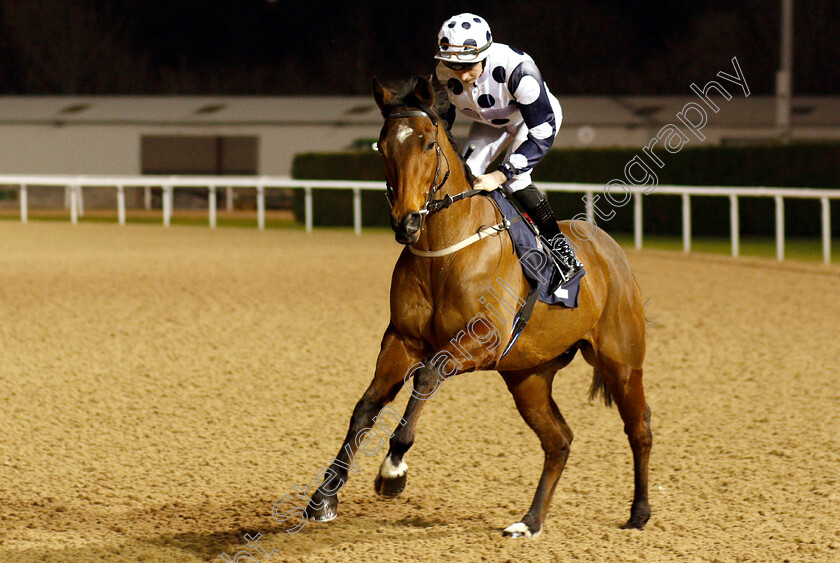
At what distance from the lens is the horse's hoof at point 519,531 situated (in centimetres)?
405

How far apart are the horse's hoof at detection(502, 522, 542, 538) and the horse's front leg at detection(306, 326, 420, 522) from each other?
2.12ft

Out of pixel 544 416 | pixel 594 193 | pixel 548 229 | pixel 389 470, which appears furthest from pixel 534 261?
pixel 594 193

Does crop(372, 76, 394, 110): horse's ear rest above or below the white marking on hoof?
above

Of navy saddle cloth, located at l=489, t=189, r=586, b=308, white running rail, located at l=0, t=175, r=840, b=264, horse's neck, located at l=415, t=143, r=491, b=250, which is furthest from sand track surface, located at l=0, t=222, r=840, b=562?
white running rail, located at l=0, t=175, r=840, b=264

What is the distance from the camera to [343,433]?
5742 mm

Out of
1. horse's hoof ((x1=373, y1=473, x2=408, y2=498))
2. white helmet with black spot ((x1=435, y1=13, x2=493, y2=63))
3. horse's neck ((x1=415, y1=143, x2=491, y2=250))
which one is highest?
white helmet with black spot ((x1=435, y1=13, x2=493, y2=63))

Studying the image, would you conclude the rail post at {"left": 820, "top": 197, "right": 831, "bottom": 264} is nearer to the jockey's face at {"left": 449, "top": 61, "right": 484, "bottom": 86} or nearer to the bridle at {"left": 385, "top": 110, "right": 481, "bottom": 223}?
the jockey's face at {"left": 449, "top": 61, "right": 484, "bottom": 86}

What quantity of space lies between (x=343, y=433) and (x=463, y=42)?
8.38ft

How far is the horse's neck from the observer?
12.5 ft

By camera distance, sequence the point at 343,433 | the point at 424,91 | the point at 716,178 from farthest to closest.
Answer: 1. the point at 716,178
2. the point at 343,433
3. the point at 424,91

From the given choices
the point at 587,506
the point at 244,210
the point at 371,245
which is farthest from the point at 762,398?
the point at 244,210

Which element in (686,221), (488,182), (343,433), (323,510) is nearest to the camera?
(323,510)

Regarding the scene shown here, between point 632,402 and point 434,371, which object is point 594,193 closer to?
point 632,402

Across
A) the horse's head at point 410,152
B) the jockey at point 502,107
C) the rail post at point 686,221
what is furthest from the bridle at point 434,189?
the rail post at point 686,221
